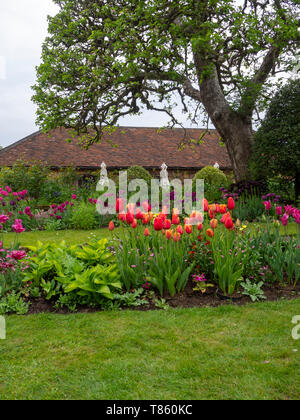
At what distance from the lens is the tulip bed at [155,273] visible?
434 centimetres

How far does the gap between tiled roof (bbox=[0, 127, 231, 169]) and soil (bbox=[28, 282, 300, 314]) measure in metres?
18.0

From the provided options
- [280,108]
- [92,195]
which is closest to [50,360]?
[92,195]

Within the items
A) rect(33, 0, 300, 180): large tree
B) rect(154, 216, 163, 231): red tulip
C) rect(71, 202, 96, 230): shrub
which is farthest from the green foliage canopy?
rect(154, 216, 163, 231): red tulip

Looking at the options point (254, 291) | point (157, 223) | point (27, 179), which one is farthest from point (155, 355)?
point (27, 179)

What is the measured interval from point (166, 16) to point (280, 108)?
176 inches

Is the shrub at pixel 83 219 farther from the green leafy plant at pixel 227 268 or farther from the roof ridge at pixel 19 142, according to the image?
the roof ridge at pixel 19 142

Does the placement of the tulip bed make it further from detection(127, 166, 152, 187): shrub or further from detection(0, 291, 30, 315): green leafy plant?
detection(127, 166, 152, 187): shrub

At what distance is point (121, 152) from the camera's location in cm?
2434

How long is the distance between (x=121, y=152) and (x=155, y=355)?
21.9 metres

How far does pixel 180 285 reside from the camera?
4.53 m

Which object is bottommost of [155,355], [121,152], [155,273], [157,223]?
[155,355]

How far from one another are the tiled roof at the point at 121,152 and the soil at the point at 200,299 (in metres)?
18.0

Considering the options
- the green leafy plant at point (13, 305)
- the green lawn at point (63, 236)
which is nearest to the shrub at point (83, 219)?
the green lawn at point (63, 236)

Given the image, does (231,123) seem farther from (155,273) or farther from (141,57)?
(155,273)
